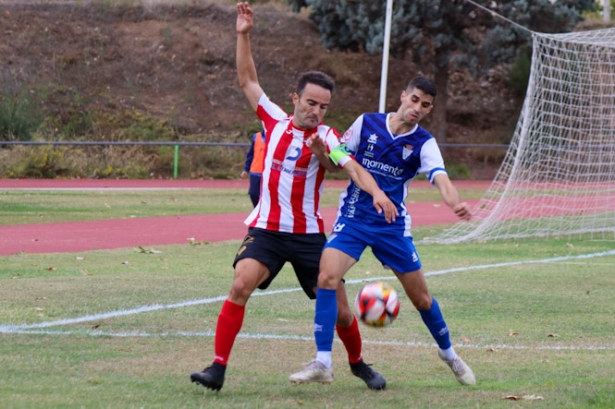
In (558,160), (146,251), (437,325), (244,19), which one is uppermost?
(244,19)

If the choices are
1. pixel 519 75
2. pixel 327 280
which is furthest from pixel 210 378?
pixel 519 75

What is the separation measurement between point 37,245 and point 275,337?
7370 mm

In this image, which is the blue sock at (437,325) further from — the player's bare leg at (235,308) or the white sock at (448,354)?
the player's bare leg at (235,308)

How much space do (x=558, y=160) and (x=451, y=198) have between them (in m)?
15.4

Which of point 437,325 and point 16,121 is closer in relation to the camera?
point 437,325

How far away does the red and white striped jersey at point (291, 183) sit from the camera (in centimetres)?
602

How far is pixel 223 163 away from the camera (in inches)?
1326

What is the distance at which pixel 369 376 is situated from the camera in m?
5.86

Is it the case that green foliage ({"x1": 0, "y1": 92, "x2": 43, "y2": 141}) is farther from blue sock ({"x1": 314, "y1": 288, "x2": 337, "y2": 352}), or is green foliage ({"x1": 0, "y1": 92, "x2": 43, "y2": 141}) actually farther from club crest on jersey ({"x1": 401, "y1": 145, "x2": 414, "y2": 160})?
blue sock ({"x1": 314, "y1": 288, "x2": 337, "y2": 352})

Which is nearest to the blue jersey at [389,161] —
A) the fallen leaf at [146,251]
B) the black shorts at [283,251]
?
the black shorts at [283,251]

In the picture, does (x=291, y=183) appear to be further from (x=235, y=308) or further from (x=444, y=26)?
(x=444, y=26)

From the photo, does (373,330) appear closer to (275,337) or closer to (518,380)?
(275,337)

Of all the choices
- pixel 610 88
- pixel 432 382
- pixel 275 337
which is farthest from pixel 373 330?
pixel 610 88

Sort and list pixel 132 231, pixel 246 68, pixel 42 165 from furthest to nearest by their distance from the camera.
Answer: pixel 42 165 < pixel 132 231 < pixel 246 68
